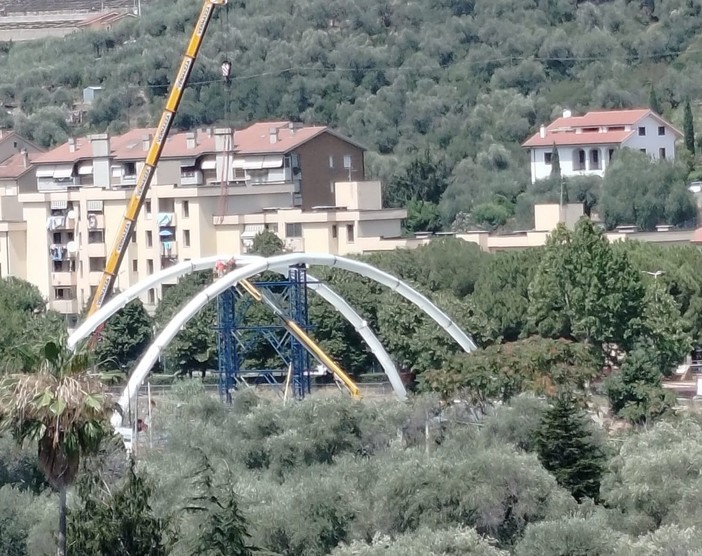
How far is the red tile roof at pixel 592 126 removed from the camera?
103m

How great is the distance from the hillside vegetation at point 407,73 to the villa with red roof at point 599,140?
318cm

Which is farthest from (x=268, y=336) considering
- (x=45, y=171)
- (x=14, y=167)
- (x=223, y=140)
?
(x=14, y=167)

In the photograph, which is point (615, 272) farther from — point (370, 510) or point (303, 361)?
point (370, 510)

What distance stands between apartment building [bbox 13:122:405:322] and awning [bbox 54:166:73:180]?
0.04 m

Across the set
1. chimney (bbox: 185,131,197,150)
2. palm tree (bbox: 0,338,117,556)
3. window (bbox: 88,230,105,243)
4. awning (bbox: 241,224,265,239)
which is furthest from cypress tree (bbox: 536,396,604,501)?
chimney (bbox: 185,131,197,150)

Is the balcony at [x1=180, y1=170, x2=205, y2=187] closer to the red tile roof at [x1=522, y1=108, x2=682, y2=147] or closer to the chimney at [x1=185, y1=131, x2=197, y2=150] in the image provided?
the chimney at [x1=185, y1=131, x2=197, y2=150]

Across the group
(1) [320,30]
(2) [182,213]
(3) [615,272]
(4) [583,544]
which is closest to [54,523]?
(4) [583,544]

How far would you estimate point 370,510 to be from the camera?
123 ft

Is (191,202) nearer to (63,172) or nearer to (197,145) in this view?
(197,145)

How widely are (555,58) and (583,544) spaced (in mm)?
96711

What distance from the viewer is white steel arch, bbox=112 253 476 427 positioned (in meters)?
52.0

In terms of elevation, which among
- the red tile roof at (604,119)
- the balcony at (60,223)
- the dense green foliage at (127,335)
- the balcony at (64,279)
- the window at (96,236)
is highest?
the red tile roof at (604,119)

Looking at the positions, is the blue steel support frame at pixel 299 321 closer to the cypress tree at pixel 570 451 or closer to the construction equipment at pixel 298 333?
the construction equipment at pixel 298 333

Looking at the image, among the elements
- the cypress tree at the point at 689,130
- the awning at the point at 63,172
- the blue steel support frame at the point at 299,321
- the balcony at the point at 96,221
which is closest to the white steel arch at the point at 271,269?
the blue steel support frame at the point at 299,321
